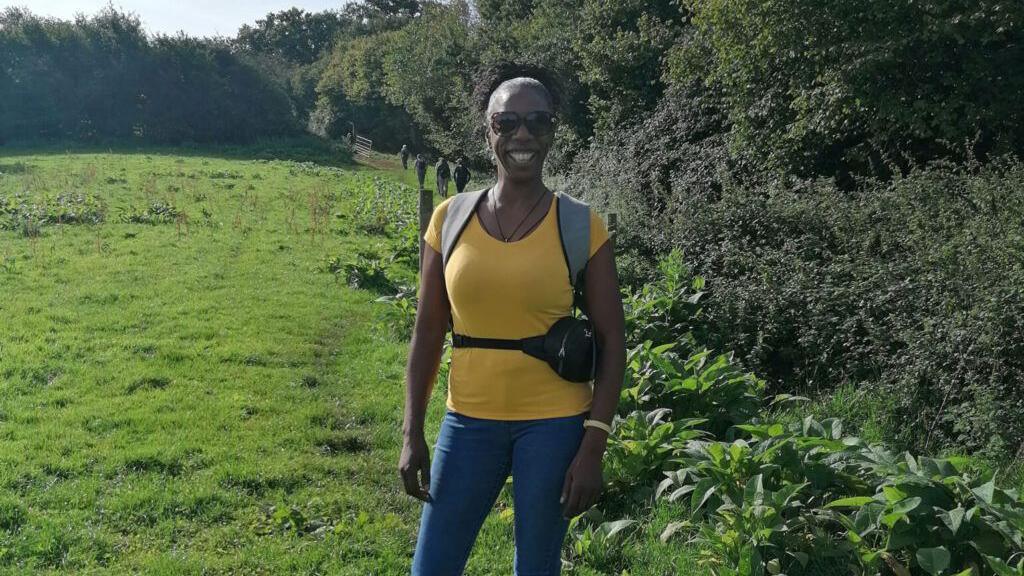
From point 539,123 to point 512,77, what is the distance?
282 millimetres

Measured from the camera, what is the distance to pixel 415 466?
101 inches

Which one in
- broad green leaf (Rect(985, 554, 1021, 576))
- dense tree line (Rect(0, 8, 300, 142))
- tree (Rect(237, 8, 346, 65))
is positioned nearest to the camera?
broad green leaf (Rect(985, 554, 1021, 576))

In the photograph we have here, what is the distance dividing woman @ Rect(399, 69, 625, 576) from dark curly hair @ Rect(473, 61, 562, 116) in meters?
0.16

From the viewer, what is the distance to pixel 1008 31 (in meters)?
8.26

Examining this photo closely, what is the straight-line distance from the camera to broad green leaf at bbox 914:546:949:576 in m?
2.96

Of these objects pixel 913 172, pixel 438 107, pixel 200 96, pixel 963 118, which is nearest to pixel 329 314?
pixel 913 172

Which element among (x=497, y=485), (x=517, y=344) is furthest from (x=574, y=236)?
(x=497, y=485)

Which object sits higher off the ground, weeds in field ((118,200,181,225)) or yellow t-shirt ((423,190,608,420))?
yellow t-shirt ((423,190,608,420))

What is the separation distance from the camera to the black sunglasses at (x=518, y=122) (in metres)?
2.52

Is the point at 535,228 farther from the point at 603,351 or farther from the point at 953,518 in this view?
the point at 953,518

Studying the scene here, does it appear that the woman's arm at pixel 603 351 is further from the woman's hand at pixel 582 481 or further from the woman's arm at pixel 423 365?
the woman's arm at pixel 423 365

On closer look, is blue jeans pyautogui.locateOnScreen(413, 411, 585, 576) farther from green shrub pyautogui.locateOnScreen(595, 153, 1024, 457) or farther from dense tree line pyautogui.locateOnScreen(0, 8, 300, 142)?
dense tree line pyautogui.locateOnScreen(0, 8, 300, 142)

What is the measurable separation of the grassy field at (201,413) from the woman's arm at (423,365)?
5.39ft

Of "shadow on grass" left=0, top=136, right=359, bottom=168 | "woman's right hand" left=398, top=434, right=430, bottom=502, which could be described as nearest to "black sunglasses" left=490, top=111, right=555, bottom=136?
"woman's right hand" left=398, top=434, right=430, bottom=502
